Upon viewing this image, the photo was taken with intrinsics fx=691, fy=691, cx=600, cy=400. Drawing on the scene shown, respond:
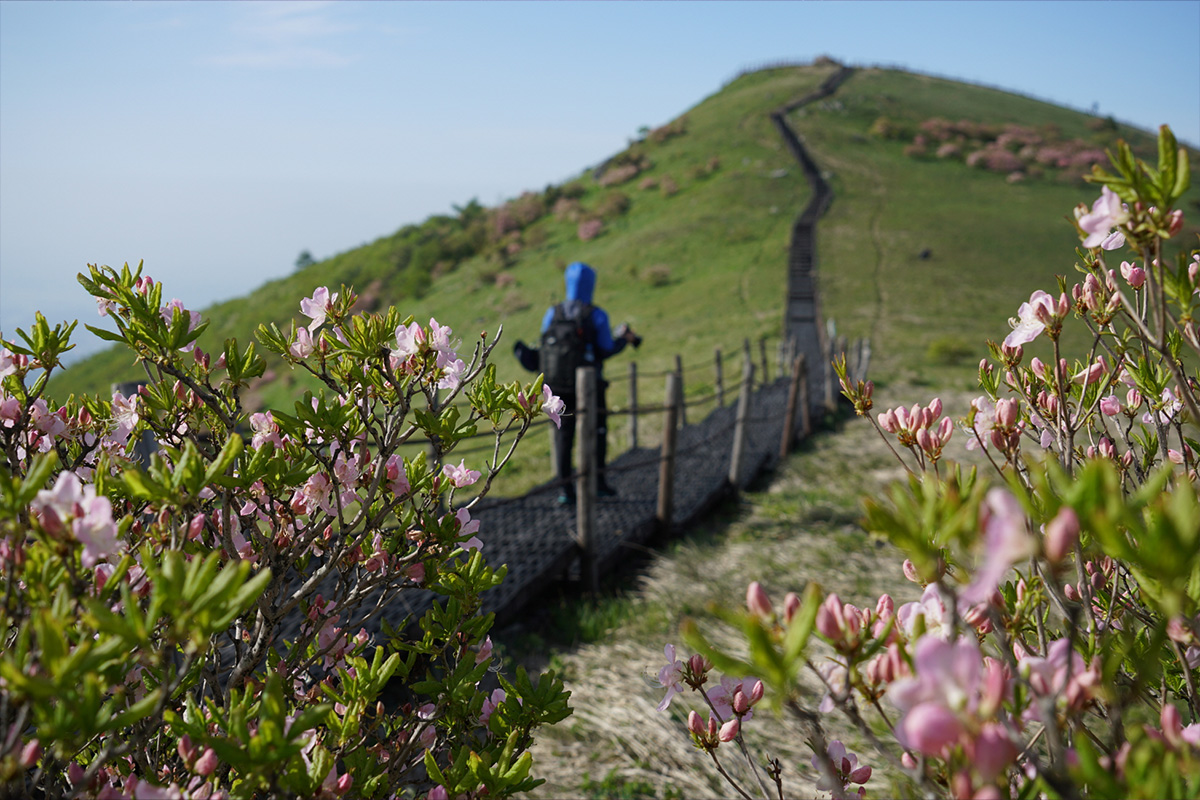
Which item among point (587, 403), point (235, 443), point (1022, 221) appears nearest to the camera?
point (235, 443)

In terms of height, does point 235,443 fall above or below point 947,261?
below

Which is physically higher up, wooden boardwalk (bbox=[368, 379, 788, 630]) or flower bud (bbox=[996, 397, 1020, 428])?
flower bud (bbox=[996, 397, 1020, 428])

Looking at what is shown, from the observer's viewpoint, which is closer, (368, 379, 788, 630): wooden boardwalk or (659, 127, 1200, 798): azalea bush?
(659, 127, 1200, 798): azalea bush

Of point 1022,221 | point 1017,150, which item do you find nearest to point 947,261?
point 1022,221

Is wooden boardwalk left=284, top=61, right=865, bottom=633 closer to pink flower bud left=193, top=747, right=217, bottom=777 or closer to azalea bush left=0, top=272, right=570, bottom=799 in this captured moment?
azalea bush left=0, top=272, right=570, bottom=799

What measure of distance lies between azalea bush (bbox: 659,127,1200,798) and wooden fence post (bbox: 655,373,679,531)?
3.62 meters

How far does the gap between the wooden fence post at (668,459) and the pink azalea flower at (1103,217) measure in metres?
4.11

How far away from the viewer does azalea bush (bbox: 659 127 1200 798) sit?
56cm

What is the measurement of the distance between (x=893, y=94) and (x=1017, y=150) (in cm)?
1294

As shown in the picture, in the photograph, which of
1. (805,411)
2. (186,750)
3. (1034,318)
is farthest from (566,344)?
(805,411)

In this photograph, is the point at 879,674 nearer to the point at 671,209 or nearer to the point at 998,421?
the point at 998,421

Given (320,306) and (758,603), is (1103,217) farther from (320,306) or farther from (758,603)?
(320,306)

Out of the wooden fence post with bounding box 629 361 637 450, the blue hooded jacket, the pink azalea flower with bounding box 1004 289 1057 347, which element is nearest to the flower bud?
the pink azalea flower with bounding box 1004 289 1057 347

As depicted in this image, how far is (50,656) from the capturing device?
27.7 inches
